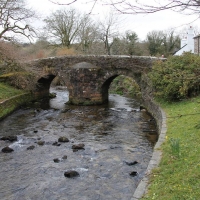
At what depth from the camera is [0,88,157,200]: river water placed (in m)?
6.89

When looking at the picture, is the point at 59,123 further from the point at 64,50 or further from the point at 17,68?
the point at 64,50

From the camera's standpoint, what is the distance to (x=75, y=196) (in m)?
6.57

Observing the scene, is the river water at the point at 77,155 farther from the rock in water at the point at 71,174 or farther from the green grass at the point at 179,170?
the green grass at the point at 179,170

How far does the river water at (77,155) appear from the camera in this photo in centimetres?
689

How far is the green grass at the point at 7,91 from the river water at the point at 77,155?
2.74 metres

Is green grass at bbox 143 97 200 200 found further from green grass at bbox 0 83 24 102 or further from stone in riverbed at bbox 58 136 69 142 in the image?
green grass at bbox 0 83 24 102

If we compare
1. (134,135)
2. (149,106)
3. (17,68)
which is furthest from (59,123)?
(17,68)

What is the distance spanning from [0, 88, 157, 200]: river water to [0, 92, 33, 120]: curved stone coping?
0.77 meters

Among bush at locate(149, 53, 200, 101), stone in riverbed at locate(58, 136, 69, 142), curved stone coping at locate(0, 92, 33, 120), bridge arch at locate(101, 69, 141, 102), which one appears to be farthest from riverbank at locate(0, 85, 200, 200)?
curved stone coping at locate(0, 92, 33, 120)

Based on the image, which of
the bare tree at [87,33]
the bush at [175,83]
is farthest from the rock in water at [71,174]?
the bare tree at [87,33]

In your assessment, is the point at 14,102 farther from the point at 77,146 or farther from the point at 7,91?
the point at 77,146

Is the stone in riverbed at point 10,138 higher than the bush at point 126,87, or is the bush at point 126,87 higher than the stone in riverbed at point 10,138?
the bush at point 126,87

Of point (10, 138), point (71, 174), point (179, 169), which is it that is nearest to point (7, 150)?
point (10, 138)

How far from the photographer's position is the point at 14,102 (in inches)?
739
